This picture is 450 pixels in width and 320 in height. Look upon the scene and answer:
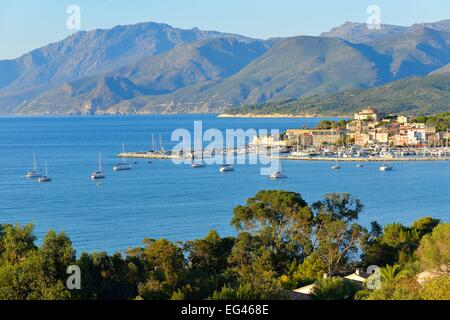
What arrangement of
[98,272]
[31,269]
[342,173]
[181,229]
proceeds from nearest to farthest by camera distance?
[31,269] → [98,272] → [181,229] → [342,173]

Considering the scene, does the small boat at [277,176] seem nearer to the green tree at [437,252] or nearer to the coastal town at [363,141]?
the coastal town at [363,141]

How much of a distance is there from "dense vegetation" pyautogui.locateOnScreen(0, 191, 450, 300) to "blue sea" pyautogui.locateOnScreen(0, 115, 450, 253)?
5.77m

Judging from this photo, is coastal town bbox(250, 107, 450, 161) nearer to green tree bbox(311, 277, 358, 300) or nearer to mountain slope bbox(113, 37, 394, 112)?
green tree bbox(311, 277, 358, 300)

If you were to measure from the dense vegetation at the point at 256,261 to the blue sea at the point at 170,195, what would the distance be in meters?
5.77

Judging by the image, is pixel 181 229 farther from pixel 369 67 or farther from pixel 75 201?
pixel 369 67

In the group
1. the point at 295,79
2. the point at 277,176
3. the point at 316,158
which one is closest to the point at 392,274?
the point at 277,176

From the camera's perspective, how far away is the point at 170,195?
1271 inches

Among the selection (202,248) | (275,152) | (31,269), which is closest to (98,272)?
(31,269)

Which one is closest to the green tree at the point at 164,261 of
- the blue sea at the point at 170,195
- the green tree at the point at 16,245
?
the green tree at the point at 16,245

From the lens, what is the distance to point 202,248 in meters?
13.7

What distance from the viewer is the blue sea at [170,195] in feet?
78.3

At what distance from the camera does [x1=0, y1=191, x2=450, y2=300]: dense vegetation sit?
9.59m

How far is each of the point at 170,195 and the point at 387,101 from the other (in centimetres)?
8229

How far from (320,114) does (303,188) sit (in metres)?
84.8
